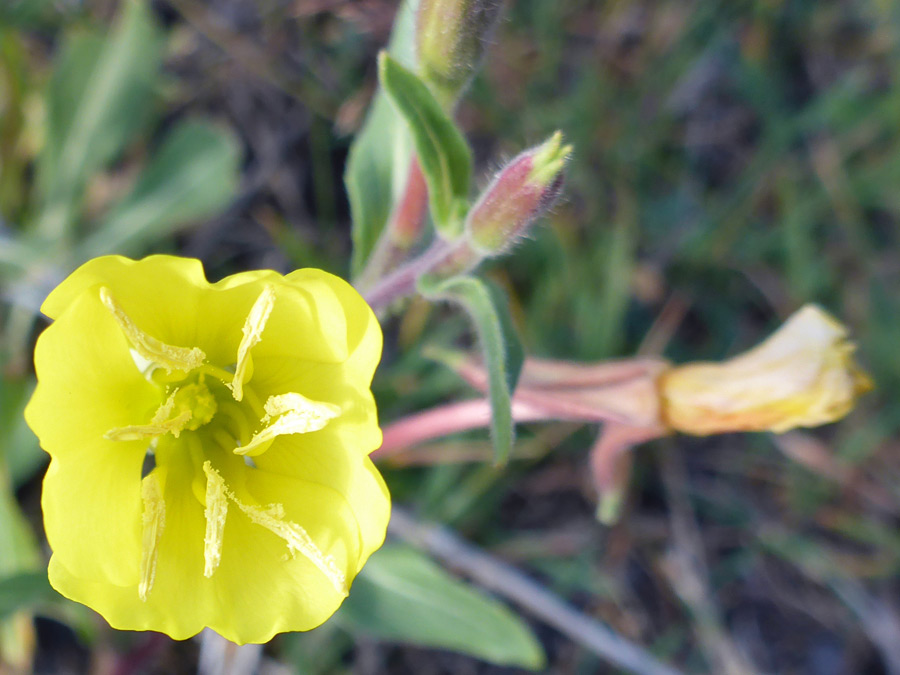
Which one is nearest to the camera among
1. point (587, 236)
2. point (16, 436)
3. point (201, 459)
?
point (201, 459)

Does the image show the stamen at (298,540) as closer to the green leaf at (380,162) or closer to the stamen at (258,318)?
the stamen at (258,318)

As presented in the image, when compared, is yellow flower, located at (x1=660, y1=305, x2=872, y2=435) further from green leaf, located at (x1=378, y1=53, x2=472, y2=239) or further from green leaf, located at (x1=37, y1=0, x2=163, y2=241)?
green leaf, located at (x1=37, y1=0, x2=163, y2=241)

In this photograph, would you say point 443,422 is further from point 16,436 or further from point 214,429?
point 16,436

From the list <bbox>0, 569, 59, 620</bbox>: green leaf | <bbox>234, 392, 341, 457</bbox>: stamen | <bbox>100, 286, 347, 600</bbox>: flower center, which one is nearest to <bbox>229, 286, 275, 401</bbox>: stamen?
<bbox>100, 286, 347, 600</bbox>: flower center

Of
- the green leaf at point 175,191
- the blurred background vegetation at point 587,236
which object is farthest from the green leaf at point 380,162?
the green leaf at point 175,191

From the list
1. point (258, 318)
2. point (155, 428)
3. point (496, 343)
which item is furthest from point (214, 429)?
point (496, 343)

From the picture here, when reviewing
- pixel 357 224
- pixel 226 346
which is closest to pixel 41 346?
pixel 226 346

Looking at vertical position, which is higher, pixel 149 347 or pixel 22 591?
pixel 149 347
